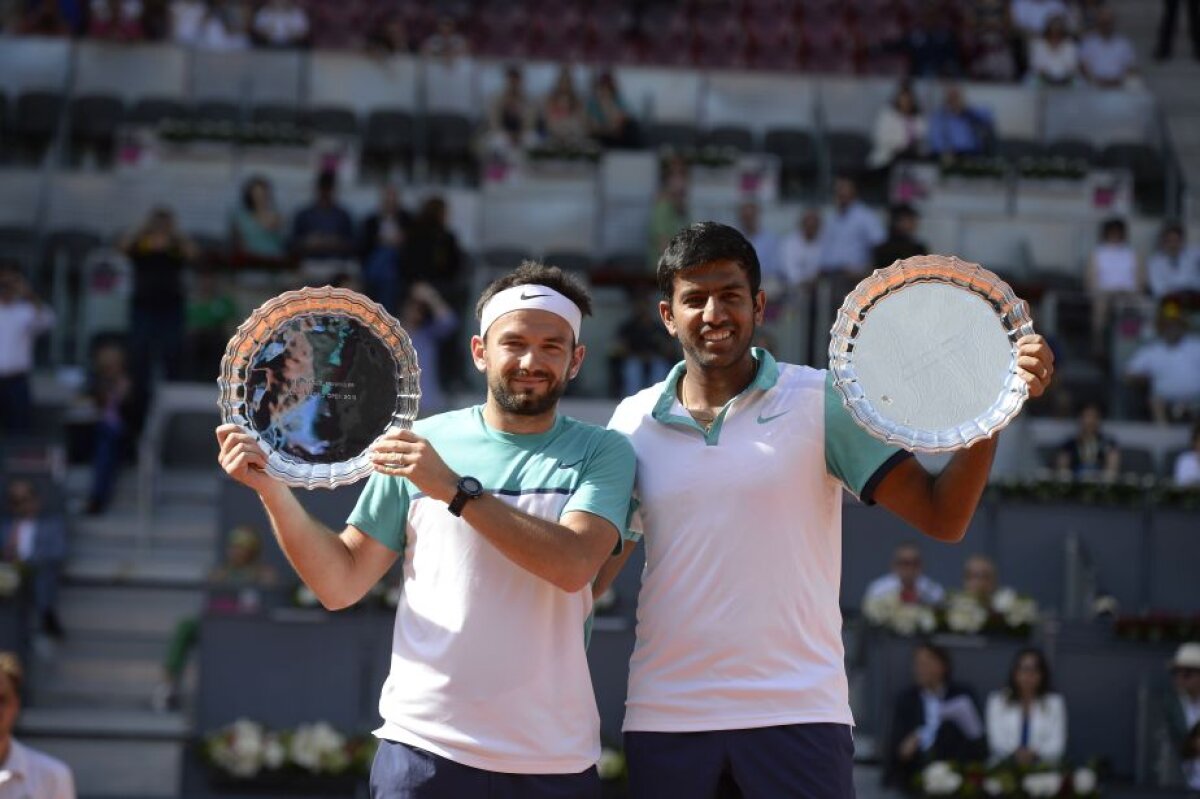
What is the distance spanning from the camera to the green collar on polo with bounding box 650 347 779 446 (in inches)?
187

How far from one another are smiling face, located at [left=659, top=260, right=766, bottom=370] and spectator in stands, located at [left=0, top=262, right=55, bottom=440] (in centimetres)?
1042

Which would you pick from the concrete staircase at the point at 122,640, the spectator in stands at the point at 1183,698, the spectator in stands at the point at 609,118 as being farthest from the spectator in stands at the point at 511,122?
the spectator in stands at the point at 1183,698

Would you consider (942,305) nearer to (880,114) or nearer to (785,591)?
(785,591)

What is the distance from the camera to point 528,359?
15.2 ft

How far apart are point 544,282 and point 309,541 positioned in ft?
2.57

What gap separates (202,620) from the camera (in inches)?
446

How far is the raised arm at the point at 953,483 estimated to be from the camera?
445cm

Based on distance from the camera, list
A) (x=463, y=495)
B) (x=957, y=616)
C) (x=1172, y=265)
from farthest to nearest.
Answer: (x=1172, y=265)
(x=957, y=616)
(x=463, y=495)

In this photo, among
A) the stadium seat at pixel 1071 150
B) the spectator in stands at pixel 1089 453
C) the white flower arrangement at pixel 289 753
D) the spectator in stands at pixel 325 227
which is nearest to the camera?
the white flower arrangement at pixel 289 753

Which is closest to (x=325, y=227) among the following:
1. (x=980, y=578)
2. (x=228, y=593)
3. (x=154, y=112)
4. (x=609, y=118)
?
(x=154, y=112)

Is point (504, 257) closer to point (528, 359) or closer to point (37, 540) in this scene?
point (37, 540)

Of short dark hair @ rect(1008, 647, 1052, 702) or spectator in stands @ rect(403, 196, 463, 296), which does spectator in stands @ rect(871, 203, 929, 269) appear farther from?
short dark hair @ rect(1008, 647, 1052, 702)

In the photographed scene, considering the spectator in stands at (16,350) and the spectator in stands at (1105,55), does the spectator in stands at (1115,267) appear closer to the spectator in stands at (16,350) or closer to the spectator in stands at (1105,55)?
the spectator in stands at (1105,55)

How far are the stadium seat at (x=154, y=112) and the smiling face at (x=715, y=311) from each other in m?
14.3
